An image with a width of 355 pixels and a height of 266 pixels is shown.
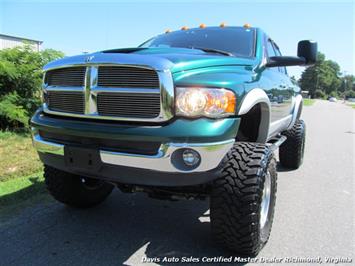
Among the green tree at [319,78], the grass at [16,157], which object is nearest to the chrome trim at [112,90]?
the grass at [16,157]

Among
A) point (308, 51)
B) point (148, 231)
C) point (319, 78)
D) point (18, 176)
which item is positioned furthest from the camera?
point (319, 78)

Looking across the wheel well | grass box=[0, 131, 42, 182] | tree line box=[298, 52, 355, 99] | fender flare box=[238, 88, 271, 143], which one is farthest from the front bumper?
tree line box=[298, 52, 355, 99]

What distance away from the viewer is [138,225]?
3.86 meters

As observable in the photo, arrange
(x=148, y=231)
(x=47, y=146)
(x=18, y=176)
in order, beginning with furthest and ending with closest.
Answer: (x=18, y=176)
(x=148, y=231)
(x=47, y=146)

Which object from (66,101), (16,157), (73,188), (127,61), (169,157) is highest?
(127,61)

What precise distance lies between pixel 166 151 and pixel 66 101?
110 cm

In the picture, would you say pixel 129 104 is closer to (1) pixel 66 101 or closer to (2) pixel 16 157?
(1) pixel 66 101

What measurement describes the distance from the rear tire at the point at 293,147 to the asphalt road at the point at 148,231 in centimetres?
117

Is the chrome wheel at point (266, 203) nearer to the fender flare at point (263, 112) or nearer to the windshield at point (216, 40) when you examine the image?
the fender flare at point (263, 112)

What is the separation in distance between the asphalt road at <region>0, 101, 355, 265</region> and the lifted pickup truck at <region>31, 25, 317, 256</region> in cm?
48

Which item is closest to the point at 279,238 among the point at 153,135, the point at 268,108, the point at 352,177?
the point at 268,108

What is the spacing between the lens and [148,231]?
3.72m

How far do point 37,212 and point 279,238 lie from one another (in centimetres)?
253

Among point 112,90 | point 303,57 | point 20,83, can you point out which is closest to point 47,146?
point 112,90
